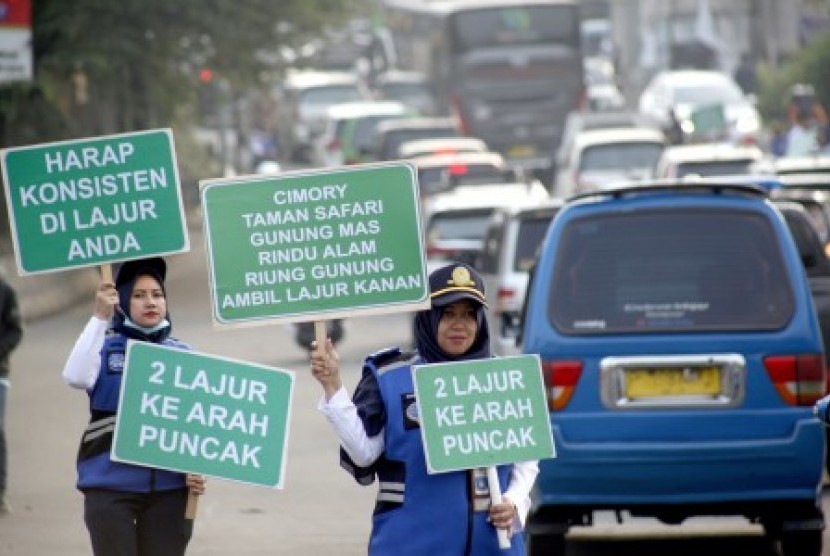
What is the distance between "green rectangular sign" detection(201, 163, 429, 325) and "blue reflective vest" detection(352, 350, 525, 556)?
0.39 m

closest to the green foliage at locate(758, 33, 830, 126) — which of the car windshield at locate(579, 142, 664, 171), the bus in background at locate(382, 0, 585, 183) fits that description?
the bus in background at locate(382, 0, 585, 183)

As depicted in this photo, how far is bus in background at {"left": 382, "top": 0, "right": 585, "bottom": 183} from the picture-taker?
50969 mm

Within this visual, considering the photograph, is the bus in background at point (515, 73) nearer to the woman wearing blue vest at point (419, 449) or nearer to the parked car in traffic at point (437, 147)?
the parked car in traffic at point (437, 147)

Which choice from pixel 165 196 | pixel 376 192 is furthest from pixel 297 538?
pixel 376 192

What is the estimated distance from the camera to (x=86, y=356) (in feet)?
28.8

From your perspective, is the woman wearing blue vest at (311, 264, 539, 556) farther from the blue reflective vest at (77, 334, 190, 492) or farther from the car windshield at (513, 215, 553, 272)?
the car windshield at (513, 215, 553, 272)

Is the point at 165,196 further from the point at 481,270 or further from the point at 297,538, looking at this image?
the point at 481,270

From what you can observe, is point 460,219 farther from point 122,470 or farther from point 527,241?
point 122,470

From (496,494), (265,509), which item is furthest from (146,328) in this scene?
(265,509)

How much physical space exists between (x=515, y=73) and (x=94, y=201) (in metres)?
42.4

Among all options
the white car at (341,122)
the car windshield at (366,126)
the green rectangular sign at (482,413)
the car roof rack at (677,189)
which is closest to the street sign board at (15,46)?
the car roof rack at (677,189)

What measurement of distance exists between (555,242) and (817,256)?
3.22m

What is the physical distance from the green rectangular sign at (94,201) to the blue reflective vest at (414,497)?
1.57 metres

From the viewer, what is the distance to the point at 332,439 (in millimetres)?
18828
